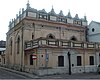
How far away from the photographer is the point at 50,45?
2594 centimetres

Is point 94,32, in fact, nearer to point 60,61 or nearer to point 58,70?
point 60,61

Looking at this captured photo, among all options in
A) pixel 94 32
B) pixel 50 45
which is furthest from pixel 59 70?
pixel 94 32

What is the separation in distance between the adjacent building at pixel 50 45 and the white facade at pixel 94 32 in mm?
924

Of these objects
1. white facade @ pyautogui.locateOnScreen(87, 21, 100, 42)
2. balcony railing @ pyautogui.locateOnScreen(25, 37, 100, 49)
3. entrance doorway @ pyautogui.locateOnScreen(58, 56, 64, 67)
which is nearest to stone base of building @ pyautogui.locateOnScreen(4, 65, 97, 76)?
entrance doorway @ pyautogui.locateOnScreen(58, 56, 64, 67)

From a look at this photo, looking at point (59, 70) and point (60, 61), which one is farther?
point (60, 61)

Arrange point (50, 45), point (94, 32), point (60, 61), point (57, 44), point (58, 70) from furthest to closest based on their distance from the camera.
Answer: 1. point (94, 32)
2. point (60, 61)
3. point (57, 44)
4. point (58, 70)
5. point (50, 45)

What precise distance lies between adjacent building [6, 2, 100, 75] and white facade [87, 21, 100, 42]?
924mm

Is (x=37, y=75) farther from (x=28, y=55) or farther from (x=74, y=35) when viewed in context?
(x=74, y=35)

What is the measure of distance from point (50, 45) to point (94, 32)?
12507 millimetres

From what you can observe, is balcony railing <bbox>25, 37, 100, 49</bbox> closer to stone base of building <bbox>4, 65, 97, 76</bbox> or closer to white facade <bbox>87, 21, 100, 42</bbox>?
stone base of building <bbox>4, 65, 97, 76</bbox>

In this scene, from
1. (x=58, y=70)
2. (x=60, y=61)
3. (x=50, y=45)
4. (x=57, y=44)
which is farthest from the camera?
(x=60, y=61)

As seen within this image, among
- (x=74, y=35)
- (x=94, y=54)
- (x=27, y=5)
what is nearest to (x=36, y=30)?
(x=27, y=5)

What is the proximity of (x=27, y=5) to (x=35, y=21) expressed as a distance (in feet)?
9.08

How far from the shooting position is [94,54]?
30.1 m
